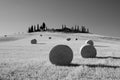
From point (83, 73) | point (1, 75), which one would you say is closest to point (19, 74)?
point (1, 75)

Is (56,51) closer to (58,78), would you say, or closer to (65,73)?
(65,73)

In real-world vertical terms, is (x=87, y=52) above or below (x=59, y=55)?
below

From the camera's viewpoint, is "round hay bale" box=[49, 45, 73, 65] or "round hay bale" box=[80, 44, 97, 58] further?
"round hay bale" box=[80, 44, 97, 58]

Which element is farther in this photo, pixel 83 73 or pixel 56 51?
pixel 56 51

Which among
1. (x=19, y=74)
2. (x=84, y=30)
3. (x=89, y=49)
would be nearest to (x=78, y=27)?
(x=84, y=30)

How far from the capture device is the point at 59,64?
12.4m

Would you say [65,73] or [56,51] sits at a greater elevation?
[56,51]

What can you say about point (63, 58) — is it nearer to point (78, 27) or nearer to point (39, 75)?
point (39, 75)

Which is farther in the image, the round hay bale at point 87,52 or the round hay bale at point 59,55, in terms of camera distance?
the round hay bale at point 87,52

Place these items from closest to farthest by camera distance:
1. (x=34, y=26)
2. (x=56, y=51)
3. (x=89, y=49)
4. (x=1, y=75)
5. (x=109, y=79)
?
(x=109, y=79), (x=1, y=75), (x=56, y=51), (x=89, y=49), (x=34, y=26)

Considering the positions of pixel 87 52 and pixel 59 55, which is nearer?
pixel 59 55

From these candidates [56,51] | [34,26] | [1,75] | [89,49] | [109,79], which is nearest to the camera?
[109,79]

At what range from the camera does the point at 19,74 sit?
9258 mm

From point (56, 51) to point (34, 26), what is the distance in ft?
418
